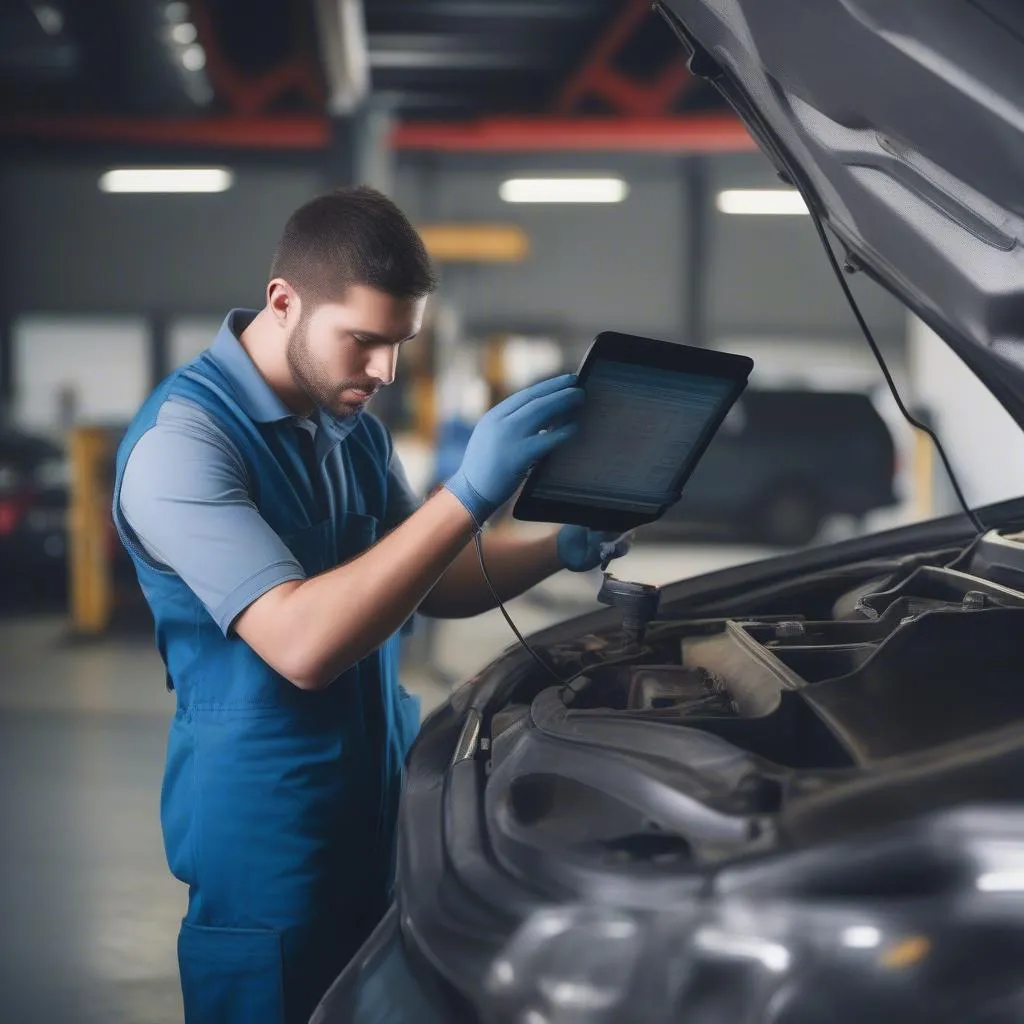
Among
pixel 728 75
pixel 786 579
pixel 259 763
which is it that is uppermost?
pixel 728 75

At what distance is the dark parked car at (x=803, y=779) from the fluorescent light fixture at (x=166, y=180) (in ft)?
36.1

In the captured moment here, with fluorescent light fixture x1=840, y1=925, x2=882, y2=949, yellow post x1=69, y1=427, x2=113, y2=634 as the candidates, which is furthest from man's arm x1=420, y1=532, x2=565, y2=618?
yellow post x1=69, y1=427, x2=113, y2=634

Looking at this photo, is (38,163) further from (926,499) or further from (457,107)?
(926,499)

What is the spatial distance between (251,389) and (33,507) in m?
5.40

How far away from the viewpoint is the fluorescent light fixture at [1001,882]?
870mm

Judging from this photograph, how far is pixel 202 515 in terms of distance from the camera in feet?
4.12

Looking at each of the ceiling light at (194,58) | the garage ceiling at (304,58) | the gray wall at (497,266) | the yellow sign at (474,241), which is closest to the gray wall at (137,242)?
the gray wall at (497,266)

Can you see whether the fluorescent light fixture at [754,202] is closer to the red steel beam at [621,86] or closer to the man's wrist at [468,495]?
the red steel beam at [621,86]

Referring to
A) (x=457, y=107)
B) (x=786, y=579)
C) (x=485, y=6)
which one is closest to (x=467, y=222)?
(x=457, y=107)

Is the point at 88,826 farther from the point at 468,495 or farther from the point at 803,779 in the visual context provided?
the point at 803,779

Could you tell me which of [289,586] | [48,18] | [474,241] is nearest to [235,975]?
[289,586]

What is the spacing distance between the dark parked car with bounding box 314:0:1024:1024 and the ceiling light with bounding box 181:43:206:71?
7.55 metres

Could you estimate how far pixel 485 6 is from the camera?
28.1ft

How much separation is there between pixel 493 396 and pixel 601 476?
5.14 metres
